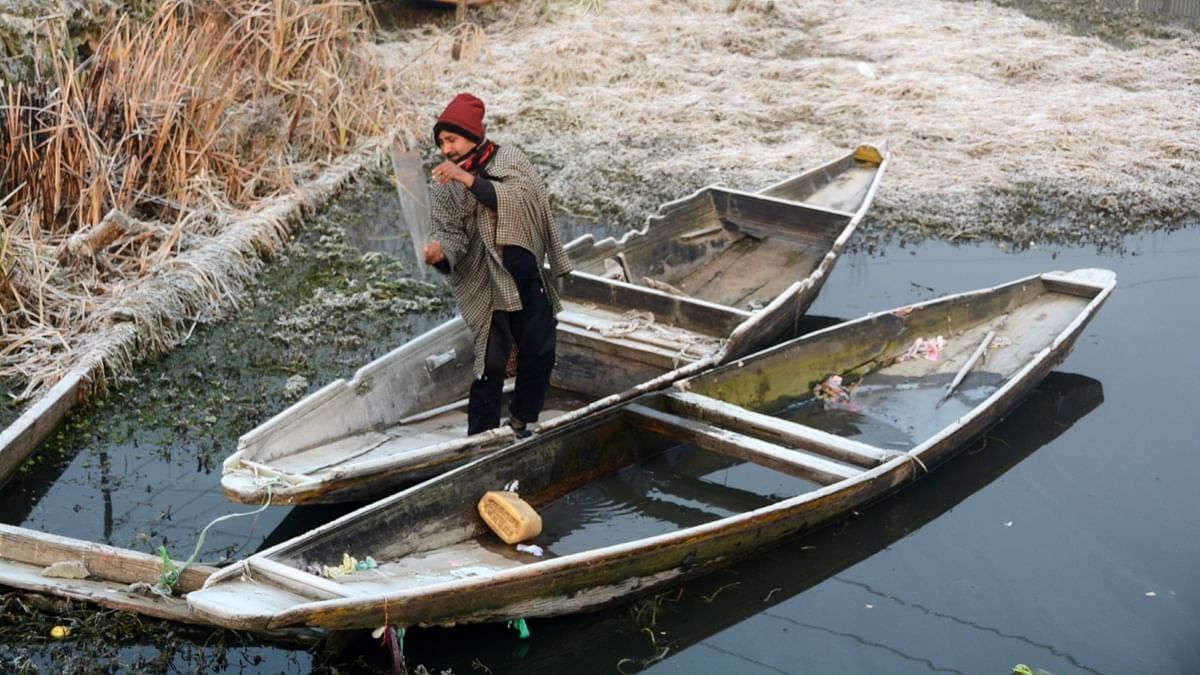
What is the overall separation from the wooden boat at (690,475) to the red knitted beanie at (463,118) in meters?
1.33

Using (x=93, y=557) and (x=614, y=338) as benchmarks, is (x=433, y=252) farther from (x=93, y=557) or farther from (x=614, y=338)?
(x=93, y=557)

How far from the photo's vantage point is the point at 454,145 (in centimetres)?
502

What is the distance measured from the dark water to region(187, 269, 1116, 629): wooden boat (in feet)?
0.63

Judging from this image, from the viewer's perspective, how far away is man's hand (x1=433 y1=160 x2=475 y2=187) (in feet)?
16.1

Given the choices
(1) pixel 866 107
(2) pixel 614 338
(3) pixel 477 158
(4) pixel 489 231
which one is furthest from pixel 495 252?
(1) pixel 866 107

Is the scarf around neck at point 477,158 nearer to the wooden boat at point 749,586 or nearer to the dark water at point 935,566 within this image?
the dark water at point 935,566

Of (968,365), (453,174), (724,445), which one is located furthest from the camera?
(968,365)

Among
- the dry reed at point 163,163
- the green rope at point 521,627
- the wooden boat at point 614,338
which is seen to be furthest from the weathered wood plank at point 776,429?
the dry reed at point 163,163

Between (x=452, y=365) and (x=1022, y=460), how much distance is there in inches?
115

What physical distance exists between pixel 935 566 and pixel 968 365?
1.62 metres

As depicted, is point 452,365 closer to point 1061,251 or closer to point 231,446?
point 231,446

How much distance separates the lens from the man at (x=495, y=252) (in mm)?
5031

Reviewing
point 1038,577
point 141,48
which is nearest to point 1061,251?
point 1038,577

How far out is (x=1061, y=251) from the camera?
8.51 m
